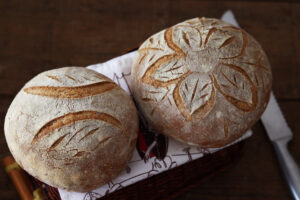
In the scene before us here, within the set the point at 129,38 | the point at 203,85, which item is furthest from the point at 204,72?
the point at 129,38

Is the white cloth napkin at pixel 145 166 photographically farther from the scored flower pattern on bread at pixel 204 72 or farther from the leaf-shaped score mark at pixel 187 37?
the leaf-shaped score mark at pixel 187 37

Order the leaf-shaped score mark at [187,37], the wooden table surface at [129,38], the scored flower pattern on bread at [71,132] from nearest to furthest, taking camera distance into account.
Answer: the scored flower pattern on bread at [71,132], the leaf-shaped score mark at [187,37], the wooden table surface at [129,38]

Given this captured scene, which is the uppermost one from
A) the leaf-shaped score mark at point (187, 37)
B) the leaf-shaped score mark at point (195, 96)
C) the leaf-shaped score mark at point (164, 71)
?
the leaf-shaped score mark at point (187, 37)

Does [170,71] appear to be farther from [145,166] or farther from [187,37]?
[145,166]

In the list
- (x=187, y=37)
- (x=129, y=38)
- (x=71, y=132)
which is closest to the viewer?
(x=71, y=132)

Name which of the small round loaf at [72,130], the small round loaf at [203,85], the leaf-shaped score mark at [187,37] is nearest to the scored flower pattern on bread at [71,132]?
the small round loaf at [72,130]

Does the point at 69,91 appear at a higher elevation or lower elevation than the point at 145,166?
higher
